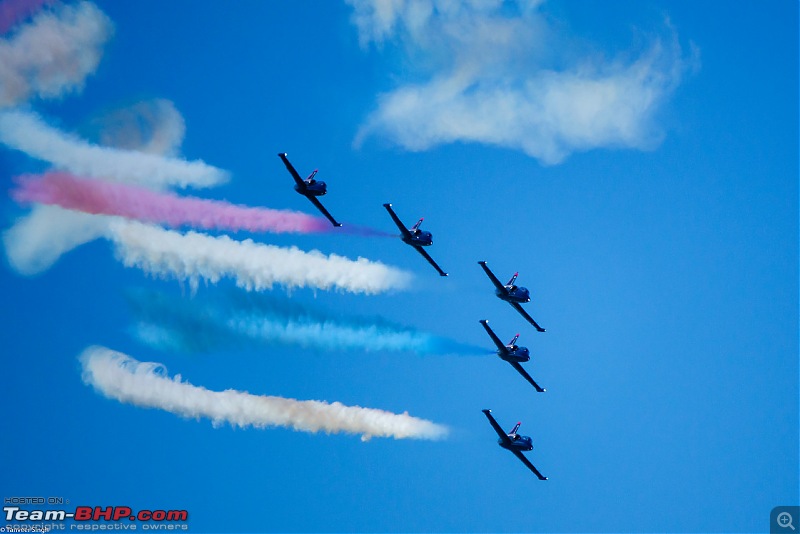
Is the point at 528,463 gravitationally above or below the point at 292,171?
below

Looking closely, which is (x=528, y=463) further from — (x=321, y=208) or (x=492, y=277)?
(x=321, y=208)

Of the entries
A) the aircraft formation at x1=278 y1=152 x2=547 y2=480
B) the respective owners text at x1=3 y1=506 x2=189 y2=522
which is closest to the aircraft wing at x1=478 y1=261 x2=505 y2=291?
the aircraft formation at x1=278 y1=152 x2=547 y2=480

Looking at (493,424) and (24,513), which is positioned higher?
(493,424)

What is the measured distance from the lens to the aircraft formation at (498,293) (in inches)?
3292

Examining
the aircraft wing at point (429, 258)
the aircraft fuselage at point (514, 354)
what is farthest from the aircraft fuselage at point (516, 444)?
the aircraft wing at point (429, 258)

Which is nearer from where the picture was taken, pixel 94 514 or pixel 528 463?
pixel 94 514

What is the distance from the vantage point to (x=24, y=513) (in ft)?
264

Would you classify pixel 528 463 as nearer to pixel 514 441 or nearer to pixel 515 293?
pixel 514 441

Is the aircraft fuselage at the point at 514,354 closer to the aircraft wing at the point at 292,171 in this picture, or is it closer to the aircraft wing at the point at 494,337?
the aircraft wing at the point at 494,337

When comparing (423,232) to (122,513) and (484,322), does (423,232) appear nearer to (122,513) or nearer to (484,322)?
(484,322)

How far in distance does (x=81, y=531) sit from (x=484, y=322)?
966 inches

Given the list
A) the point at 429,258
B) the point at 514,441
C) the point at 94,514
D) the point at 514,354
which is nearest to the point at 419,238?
the point at 429,258

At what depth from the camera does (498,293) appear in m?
89.2

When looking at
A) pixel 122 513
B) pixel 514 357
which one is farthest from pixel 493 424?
pixel 122 513
